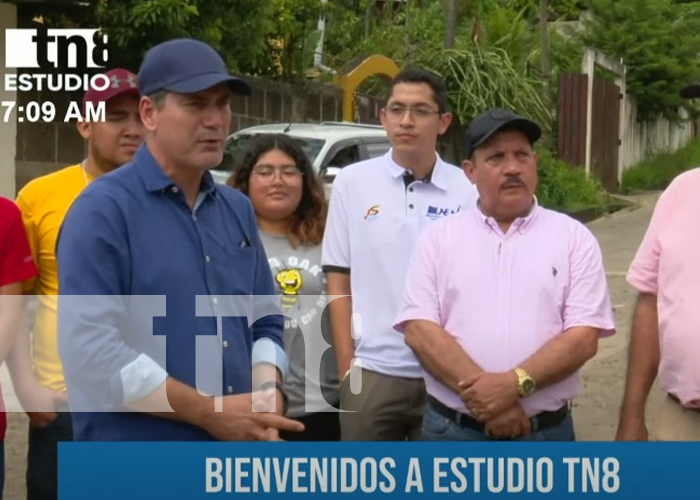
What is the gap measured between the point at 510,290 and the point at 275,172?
1.31 meters

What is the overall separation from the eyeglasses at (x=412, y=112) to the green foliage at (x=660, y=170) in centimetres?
2491

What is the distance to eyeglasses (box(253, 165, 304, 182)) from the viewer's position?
495 cm

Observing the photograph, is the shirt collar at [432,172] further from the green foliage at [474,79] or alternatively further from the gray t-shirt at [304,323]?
the green foliage at [474,79]

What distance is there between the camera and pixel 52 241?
427 centimetres

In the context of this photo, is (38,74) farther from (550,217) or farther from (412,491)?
(412,491)

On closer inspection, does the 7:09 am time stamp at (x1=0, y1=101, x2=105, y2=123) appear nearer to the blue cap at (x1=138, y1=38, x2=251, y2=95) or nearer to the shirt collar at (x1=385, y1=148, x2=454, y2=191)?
the shirt collar at (x1=385, y1=148, x2=454, y2=191)

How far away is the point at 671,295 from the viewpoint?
3.88 metres

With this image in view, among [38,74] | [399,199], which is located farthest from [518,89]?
[399,199]

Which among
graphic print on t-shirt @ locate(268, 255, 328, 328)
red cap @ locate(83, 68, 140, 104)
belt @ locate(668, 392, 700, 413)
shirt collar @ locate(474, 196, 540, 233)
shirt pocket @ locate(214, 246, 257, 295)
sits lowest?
belt @ locate(668, 392, 700, 413)

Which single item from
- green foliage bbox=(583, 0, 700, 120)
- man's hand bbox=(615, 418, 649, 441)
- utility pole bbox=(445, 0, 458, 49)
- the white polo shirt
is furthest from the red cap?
green foliage bbox=(583, 0, 700, 120)

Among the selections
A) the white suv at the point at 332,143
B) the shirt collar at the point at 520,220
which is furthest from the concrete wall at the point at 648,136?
the shirt collar at the point at 520,220

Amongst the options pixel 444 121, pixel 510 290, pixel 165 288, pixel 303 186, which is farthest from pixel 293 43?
pixel 165 288

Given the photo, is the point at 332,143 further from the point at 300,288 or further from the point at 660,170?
the point at 660,170

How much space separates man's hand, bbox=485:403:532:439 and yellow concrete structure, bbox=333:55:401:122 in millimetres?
15671
